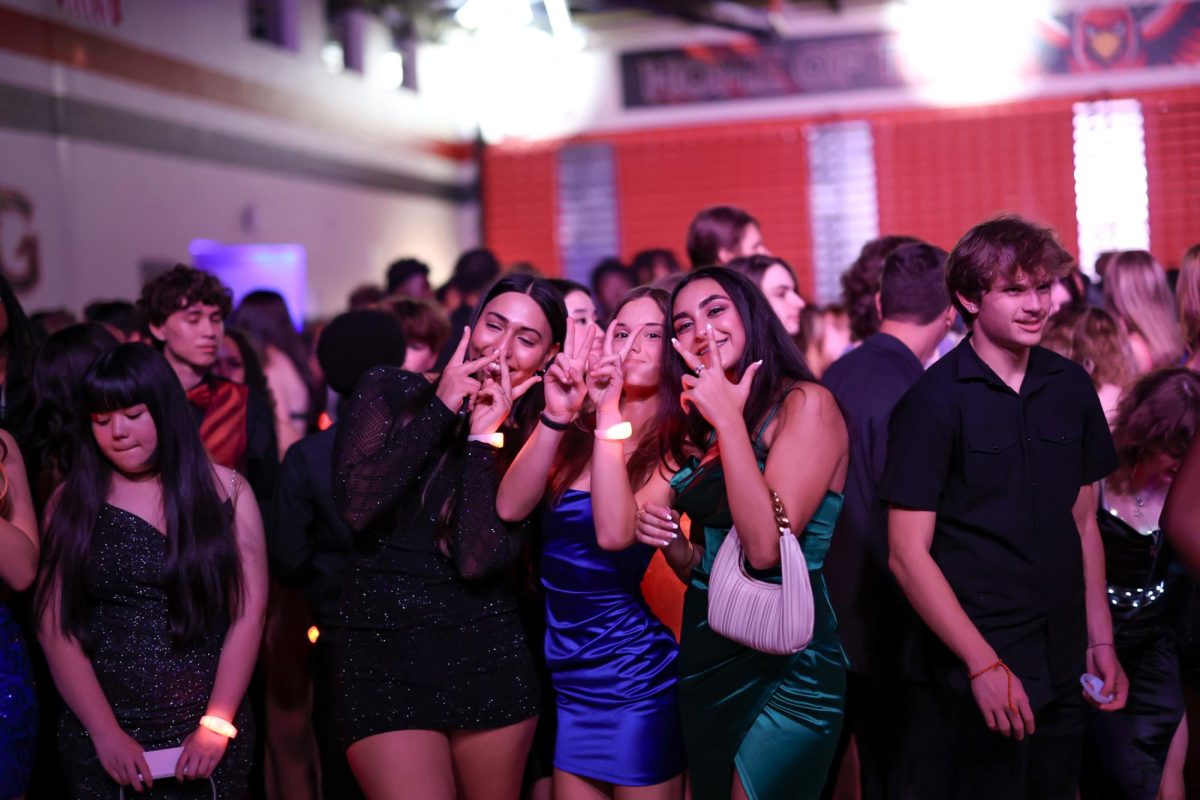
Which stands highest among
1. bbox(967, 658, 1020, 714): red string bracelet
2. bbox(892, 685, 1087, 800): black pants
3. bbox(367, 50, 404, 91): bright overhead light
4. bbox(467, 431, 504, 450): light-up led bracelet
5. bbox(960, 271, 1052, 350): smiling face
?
bbox(367, 50, 404, 91): bright overhead light

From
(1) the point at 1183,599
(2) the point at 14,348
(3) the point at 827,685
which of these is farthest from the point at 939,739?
(2) the point at 14,348

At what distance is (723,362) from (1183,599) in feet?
4.99

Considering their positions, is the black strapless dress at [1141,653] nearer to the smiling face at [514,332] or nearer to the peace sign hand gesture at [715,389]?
the peace sign hand gesture at [715,389]

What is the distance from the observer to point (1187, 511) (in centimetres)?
189

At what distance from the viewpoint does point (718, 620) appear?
2516 mm

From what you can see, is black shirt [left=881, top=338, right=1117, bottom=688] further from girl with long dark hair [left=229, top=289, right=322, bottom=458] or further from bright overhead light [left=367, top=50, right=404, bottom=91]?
bright overhead light [left=367, top=50, right=404, bottom=91]

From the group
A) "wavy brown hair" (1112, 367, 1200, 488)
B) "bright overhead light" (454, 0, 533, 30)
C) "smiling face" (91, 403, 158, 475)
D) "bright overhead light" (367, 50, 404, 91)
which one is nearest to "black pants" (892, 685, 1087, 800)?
"wavy brown hair" (1112, 367, 1200, 488)

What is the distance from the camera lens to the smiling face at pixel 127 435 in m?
2.87

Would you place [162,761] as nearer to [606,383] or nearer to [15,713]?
[15,713]

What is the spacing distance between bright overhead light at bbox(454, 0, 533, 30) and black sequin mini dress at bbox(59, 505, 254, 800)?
6.70 meters

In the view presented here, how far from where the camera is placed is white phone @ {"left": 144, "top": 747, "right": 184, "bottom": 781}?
2793 millimetres

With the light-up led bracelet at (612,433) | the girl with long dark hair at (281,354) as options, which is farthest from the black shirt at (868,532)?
the girl with long dark hair at (281,354)

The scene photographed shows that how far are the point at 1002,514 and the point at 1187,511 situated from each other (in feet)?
2.62

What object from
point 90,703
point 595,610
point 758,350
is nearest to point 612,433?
point 758,350
